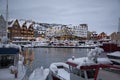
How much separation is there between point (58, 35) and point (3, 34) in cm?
15059

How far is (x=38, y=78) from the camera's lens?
2014 cm

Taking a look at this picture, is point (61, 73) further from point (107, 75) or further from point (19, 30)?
point (19, 30)

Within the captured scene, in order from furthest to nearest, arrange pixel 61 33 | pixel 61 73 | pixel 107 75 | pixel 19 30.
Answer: pixel 61 33 < pixel 19 30 < pixel 61 73 < pixel 107 75

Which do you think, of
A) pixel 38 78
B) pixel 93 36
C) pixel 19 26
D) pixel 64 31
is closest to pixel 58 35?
pixel 64 31

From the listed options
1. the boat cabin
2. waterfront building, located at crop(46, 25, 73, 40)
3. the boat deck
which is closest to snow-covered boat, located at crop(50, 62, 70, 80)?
the boat cabin

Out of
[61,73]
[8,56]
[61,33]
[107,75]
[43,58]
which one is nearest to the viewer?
[107,75]

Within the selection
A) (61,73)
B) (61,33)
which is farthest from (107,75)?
(61,33)

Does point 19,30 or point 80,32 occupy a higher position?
point 80,32

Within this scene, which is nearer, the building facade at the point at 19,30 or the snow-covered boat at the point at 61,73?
the snow-covered boat at the point at 61,73

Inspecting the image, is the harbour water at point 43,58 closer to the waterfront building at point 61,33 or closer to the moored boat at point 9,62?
the moored boat at point 9,62

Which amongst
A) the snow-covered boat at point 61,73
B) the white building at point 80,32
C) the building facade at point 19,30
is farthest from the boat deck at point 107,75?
the white building at point 80,32

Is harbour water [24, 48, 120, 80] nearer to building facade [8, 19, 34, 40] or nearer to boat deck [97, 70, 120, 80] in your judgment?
boat deck [97, 70, 120, 80]

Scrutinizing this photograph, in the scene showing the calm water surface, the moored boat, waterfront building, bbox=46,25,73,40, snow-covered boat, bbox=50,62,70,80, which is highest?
waterfront building, bbox=46,25,73,40

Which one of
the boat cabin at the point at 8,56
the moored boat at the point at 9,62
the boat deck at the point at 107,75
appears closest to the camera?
the boat deck at the point at 107,75
